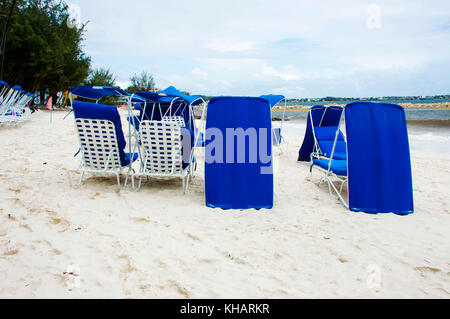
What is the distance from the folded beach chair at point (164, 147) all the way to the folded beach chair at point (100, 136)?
349mm

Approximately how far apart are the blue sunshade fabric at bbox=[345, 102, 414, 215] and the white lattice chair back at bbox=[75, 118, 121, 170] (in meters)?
3.12

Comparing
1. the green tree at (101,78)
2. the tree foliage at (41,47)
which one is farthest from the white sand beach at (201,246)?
the green tree at (101,78)

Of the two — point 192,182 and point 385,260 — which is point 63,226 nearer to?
point 192,182

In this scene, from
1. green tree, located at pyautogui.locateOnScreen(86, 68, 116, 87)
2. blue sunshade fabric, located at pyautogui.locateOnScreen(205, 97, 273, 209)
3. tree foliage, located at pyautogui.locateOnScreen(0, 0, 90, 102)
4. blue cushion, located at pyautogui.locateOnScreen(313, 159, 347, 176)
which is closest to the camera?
blue sunshade fabric, located at pyautogui.locateOnScreen(205, 97, 273, 209)

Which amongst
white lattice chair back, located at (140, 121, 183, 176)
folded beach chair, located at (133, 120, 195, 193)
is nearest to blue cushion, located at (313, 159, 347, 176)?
folded beach chair, located at (133, 120, 195, 193)

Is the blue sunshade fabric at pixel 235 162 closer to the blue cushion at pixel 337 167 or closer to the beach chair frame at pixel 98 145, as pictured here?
the blue cushion at pixel 337 167

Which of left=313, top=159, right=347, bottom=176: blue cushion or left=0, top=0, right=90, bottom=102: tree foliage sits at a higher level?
left=0, top=0, right=90, bottom=102: tree foliage

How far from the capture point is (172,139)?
3.93 m

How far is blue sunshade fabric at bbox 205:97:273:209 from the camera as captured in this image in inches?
144

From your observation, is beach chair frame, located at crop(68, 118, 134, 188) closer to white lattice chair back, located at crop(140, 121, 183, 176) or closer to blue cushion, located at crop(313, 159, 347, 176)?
white lattice chair back, located at crop(140, 121, 183, 176)

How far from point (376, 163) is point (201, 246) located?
2498mm

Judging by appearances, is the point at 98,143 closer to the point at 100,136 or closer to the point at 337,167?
the point at 100,136
